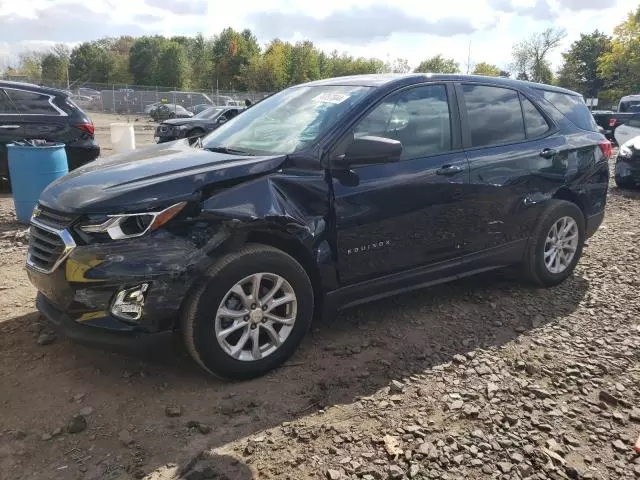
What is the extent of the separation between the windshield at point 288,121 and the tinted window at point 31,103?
5.15 meters

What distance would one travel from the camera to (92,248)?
2.79 metres

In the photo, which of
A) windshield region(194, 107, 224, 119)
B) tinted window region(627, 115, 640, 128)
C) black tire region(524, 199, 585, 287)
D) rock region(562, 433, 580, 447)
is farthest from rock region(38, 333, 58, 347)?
windshield region(194, 107, 224, 119)

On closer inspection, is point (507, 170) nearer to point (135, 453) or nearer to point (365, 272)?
point (365, 272)

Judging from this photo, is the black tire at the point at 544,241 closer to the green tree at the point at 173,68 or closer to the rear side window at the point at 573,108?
the rear side window at the point at 573,108

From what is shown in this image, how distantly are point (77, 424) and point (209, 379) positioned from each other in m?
0.73

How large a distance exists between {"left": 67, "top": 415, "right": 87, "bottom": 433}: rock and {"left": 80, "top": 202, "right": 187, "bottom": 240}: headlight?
3.01ft

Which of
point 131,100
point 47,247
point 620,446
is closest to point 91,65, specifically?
point 131,100

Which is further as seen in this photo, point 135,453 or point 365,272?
point 365,272

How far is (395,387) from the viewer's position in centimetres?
315

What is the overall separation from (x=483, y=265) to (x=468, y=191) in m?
0.65

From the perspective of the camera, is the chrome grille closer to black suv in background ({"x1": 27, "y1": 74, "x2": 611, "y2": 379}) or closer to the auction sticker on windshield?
black suv in background ({"x1": 27, "y1": 74, "x2": 611, "y2": 379})

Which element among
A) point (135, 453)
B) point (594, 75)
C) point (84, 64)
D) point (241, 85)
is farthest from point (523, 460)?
point (84, 64)

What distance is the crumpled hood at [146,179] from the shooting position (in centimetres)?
284

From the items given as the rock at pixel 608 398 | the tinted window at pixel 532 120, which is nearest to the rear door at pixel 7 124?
the tinted window at pixel 532 120
